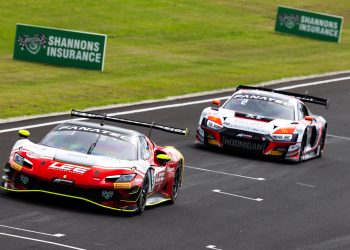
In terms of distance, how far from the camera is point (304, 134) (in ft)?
82.9

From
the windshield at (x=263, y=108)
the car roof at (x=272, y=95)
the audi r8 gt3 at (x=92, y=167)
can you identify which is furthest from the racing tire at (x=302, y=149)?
the audi r8 gt3 at (x=92, y=167)

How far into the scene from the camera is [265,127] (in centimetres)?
2486

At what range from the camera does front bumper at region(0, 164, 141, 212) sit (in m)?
16.2

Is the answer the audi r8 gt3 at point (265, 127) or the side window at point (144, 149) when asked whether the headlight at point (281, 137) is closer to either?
the audi r8 gt3 at point (265, 127)

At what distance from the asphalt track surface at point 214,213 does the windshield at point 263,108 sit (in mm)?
1142

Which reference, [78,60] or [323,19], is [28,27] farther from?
[323,19]

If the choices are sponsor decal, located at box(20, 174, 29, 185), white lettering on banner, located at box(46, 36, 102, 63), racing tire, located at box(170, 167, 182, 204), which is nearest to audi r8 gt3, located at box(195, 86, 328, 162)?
racing tire, located at box(170, 167, 182, 204)

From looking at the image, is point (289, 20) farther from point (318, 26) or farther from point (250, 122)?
point (250, 122)

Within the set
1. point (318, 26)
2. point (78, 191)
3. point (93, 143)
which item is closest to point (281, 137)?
point (93, 143)

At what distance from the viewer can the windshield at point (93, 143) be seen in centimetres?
1725

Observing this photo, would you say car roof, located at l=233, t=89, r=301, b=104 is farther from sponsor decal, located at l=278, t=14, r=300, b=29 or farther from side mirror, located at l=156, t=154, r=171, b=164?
sponsor decal, located at l=278, t=14, r=300, b=29

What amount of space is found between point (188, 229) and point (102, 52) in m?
22.9

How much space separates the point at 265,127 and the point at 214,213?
7.17 metres

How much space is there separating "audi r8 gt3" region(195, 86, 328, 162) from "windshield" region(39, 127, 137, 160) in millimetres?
7221
